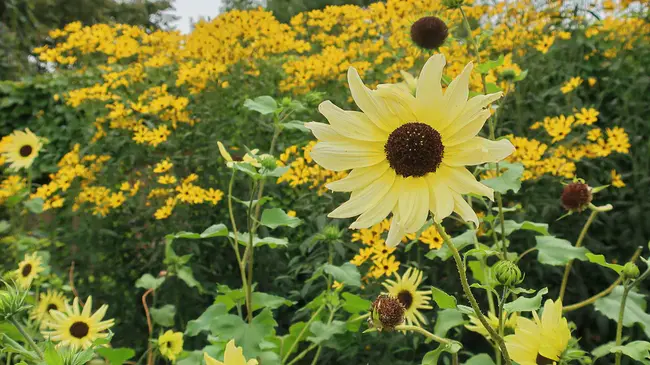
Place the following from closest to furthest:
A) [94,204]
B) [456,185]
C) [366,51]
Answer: [456,185]
[94,204]
[366,51]

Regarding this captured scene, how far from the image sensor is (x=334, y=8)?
295cm

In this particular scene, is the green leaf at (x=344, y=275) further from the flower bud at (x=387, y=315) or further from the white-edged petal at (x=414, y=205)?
the white-edged petal at (x=414, y=205)

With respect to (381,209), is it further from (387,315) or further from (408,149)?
(387,315)

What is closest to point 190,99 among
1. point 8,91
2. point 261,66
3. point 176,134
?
point 176,134

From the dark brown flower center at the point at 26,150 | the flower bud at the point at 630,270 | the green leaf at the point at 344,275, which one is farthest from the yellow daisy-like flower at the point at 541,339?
the dark brown flower center at the point at 26,150

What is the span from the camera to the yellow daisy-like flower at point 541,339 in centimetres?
A: 74

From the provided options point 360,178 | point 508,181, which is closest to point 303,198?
point 508,181

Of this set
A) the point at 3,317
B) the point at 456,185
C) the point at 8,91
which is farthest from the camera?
the point at 8,91

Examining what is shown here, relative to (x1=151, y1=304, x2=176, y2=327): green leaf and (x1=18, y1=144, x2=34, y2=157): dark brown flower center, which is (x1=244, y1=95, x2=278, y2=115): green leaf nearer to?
(x1=151, y1=304, x2=176, y2=327): green leaf

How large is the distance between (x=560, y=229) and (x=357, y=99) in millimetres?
1715

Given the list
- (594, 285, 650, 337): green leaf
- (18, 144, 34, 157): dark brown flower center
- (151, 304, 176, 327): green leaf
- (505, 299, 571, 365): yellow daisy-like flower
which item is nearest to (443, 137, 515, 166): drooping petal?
(505, 299, 571, 365): yellow daisy-like flower

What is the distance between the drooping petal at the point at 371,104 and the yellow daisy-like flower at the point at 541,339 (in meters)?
→ 0.36

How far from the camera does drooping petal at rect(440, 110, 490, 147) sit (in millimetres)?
580

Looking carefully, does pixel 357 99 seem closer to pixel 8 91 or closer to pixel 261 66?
pixel 261 66
